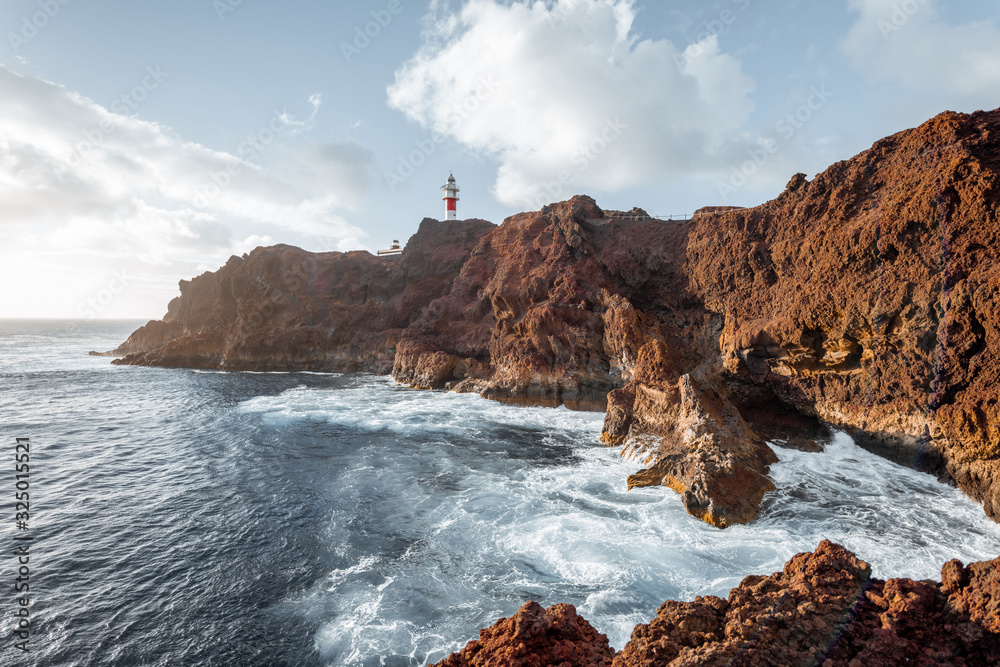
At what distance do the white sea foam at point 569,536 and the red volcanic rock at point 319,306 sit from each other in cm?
3249

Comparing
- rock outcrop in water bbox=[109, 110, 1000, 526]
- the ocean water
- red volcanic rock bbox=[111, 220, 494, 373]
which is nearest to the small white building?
red volcanic rock bbox=[111, 220, 494, 373]

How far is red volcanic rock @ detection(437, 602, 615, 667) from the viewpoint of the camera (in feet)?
18.3

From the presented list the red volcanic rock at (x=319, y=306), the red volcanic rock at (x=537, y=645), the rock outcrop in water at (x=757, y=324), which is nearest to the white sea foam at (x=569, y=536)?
the rock outcrop in water at (x=757, y=324)

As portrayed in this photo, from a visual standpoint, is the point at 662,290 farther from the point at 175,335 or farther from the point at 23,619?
the point at 175,335

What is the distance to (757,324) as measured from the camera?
25.0 m

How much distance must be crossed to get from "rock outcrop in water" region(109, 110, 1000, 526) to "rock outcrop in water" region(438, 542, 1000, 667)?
8.45 m

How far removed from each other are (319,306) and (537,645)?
183 ft

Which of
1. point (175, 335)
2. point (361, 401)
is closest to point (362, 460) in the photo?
point (361, 401)

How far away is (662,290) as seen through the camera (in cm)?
3538

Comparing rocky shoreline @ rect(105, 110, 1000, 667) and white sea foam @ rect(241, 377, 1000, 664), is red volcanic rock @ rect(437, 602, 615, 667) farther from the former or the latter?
white sea foam @ rect(241, 377, 1000, 664)

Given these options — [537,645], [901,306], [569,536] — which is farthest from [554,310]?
[537,645]

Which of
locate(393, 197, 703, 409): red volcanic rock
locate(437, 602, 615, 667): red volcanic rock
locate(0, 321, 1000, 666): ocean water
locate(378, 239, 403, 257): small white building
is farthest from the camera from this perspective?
locate(378, 239, 403, 257): small white building

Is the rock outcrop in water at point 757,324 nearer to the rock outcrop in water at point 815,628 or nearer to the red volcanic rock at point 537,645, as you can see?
the rock outcrop in water at point 815,628

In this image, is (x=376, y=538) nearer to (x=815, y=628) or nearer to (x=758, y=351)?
(x=815, y=628)
